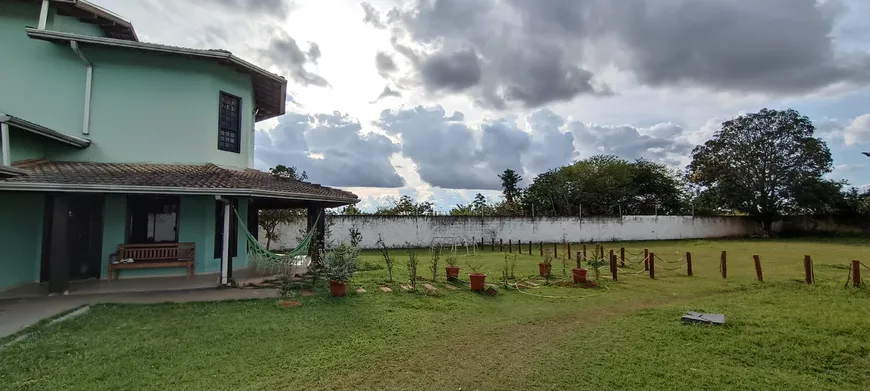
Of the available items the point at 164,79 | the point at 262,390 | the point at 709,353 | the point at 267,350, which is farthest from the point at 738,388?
the point at 164,79

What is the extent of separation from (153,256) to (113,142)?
2684 mm

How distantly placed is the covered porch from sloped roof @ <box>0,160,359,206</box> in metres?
0.01

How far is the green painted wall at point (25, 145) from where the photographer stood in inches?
303

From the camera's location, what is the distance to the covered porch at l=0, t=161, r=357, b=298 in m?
7.09

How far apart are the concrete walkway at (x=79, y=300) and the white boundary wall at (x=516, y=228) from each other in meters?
9.53

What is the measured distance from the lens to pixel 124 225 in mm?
8953

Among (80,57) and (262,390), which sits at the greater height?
(80,57)

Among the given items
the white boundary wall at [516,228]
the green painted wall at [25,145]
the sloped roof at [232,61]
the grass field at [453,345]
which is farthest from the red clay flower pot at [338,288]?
the white boundary wall at [516,228]

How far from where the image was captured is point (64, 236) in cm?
705

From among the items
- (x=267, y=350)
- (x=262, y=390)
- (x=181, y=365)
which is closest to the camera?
(x=262, y=390)

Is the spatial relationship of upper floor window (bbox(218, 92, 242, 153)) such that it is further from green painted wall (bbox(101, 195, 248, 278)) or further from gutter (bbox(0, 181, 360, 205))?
gutter (bbox(0, 181, 360, 205))

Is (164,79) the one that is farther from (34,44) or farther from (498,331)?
(498,331)

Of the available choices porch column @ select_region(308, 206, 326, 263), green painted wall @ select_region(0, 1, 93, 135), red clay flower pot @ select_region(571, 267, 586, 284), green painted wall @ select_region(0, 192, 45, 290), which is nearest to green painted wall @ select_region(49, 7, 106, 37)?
green painted wall @ select_region(0, 1, 93, 135)

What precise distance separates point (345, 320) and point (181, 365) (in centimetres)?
218
